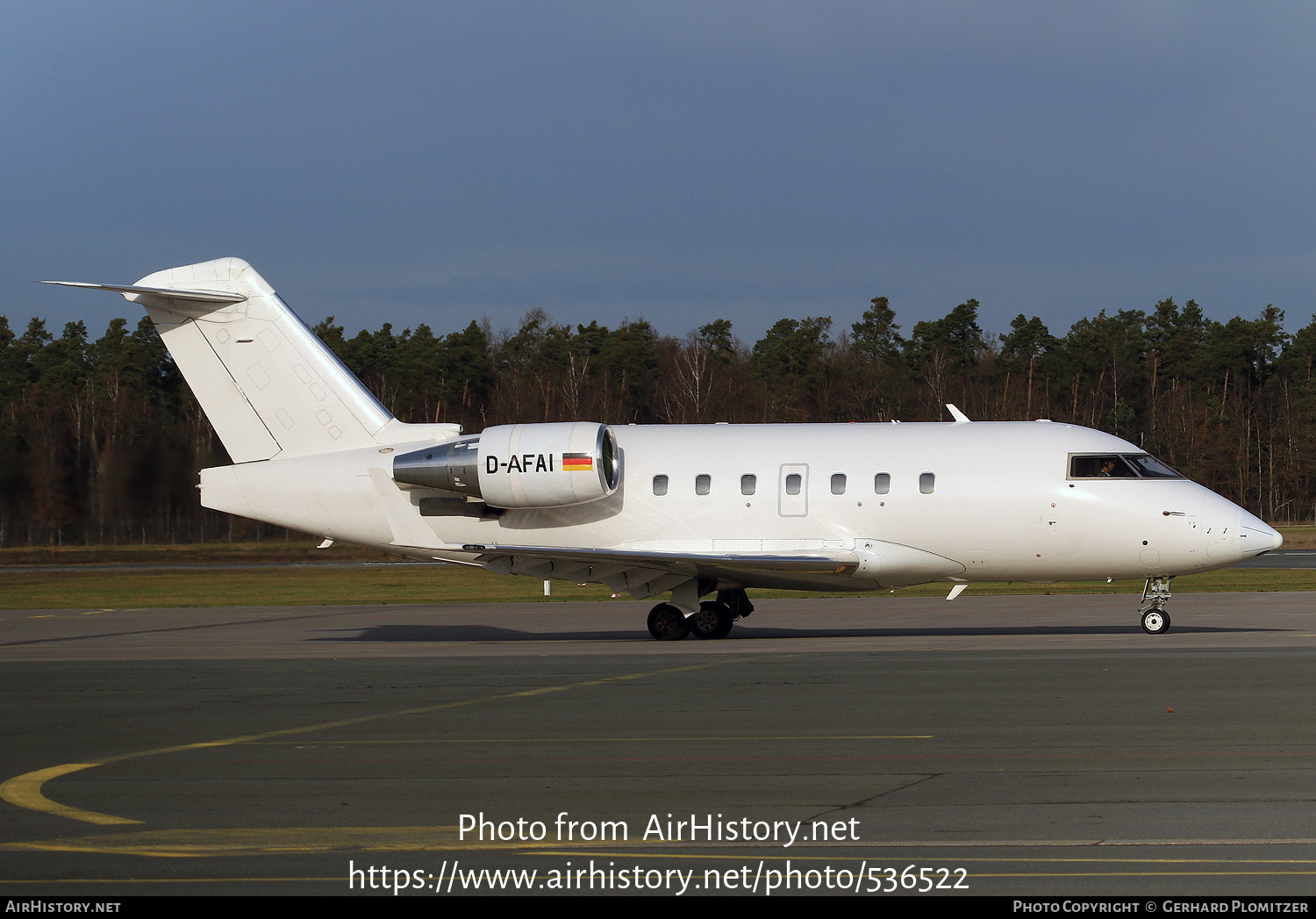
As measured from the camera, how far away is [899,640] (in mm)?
19641

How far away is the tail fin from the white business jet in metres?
0.03

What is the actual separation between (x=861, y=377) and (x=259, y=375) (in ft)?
193

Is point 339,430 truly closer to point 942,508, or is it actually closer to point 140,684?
point 140,684

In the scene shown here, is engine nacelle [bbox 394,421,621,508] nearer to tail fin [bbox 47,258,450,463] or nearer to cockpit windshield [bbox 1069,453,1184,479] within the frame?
tail fin [bbox 47,258,450,463]

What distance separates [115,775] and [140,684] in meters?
6.29

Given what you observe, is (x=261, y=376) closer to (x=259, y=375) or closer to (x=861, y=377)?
(x=259, y=375)

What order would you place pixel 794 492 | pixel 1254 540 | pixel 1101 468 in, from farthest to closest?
pixel 794 492
pixel 1101 468
pixel 1254 540

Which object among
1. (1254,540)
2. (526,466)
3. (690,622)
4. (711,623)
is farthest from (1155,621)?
(526,466)

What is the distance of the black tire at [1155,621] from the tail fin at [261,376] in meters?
12.1

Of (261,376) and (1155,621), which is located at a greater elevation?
(261,376)

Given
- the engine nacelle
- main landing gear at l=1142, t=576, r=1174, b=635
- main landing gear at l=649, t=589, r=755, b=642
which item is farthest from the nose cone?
the engine nacelle

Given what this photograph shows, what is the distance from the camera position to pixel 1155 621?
19.7 meters

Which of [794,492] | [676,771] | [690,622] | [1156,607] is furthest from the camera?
[690,622]

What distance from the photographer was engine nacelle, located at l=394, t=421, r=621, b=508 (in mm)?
20609
